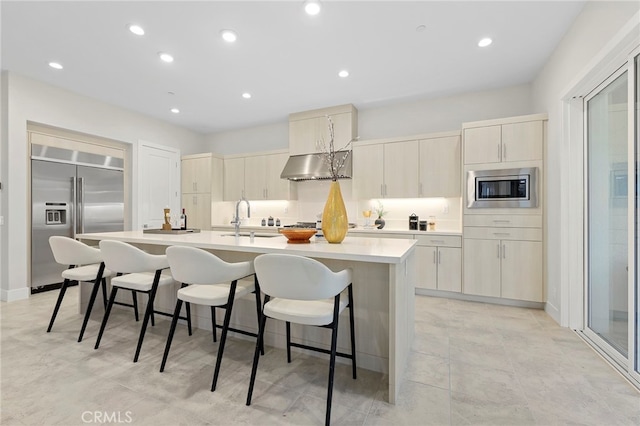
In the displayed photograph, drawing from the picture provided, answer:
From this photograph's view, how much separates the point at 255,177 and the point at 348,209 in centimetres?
186

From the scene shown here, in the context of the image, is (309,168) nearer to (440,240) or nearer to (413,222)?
(413,222)

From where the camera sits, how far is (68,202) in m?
4.18

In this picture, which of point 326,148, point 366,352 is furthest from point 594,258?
point 326,148

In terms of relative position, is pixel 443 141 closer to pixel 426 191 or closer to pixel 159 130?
pixel 426 191

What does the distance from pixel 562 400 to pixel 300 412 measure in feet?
5.05

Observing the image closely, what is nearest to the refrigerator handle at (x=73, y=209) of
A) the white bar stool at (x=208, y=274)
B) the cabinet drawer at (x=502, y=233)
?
the white bar stool at (x=208, y=274)

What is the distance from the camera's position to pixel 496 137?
138 inches

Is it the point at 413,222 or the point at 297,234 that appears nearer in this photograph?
the point at 297,234

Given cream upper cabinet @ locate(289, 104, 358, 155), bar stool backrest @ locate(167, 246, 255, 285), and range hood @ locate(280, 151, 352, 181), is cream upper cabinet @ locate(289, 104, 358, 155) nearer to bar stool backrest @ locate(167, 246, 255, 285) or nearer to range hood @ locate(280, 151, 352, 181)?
range hood @ locate(280, 151, 352, 181)

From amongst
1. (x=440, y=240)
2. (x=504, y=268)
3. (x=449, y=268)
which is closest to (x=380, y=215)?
(x=440, y=240)

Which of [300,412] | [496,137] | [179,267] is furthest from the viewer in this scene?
[496,137]

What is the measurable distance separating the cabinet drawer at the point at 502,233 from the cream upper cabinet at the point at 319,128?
221cm

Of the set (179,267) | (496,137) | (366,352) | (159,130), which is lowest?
(366,352)

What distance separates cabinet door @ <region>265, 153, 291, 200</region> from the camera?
5.21 m
